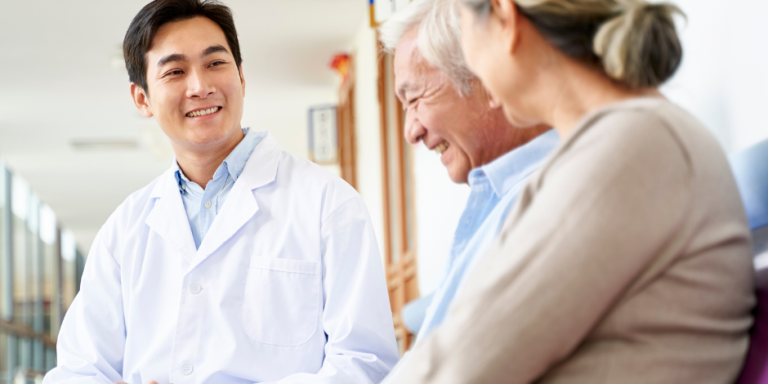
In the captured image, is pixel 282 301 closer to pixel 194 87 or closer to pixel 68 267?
pixel 194 87

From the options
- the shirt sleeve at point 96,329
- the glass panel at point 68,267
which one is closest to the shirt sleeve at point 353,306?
the shirt sleeve at point 96,329

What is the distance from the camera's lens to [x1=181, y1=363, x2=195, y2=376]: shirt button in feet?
5.28

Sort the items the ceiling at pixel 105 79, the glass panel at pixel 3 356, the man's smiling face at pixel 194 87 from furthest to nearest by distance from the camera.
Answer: the glass panel at pixel 3 356
the ceiling at pixel 105 79
the man's smiling face at pixel 194 87

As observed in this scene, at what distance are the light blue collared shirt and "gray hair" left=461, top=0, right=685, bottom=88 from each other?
3.45 feet

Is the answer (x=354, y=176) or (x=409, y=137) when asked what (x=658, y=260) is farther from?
(x=354, y=176)

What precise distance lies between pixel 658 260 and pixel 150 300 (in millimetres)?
1277

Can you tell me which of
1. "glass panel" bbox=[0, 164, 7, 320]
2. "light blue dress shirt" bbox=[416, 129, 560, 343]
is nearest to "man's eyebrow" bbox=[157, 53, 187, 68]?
"light blue dress shirt" bbox=[416, 129, 560, 343]

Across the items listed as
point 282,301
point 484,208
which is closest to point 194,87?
point 282,301

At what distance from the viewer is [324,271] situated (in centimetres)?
168

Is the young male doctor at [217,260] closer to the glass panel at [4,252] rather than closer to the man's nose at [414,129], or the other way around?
the man's nose at [414,129]

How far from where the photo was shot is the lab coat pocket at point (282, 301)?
163 cm

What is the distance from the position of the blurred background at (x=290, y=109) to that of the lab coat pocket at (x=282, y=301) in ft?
2.74

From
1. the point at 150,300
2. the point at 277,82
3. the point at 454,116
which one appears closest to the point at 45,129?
the point at 277,82

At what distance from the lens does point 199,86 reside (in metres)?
1.80
